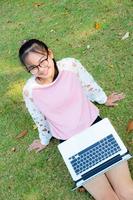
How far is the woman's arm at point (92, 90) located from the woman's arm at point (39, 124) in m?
0.44

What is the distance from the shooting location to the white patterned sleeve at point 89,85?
3918mm

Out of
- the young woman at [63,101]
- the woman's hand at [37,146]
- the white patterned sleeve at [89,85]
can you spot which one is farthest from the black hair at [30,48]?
the woman's hand at [37,146]

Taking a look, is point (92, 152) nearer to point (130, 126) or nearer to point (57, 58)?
point (130, 126)

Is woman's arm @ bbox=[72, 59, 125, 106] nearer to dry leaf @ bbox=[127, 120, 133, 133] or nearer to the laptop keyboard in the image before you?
dry leaf @ bbox=[127, 120, 133, 133]

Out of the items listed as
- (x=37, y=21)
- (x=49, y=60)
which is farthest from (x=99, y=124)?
(x=37, y=21)

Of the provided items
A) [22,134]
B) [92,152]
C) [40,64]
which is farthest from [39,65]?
[22,134]

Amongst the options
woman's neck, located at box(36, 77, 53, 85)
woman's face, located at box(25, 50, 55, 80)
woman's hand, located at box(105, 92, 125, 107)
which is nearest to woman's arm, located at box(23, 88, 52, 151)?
woman's neck, located at box(36, 77, 53, 85)

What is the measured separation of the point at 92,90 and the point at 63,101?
47 centimetres

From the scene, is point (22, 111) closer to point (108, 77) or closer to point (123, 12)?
point (108, 77)

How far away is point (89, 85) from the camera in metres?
4.09

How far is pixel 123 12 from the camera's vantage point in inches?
224

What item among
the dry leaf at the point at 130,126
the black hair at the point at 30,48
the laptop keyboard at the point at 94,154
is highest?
the black hair at the point at 30,48

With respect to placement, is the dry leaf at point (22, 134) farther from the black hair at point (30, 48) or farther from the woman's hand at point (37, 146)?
the black hair at point (30, 48)

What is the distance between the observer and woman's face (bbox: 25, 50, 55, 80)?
3.52m
